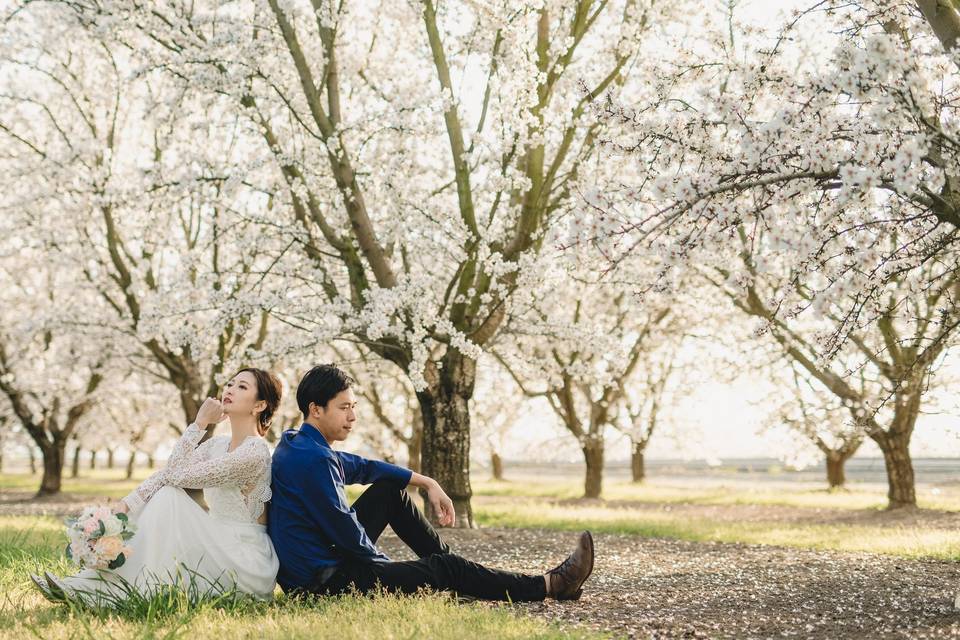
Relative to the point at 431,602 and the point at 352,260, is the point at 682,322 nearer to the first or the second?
the point at 352,260

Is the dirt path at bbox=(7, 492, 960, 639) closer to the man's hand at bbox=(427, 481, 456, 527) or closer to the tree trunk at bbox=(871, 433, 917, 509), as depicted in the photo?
the man's hand at bbox=(427, 481, 456, 527)

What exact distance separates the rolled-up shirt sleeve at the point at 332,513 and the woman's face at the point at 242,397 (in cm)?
65

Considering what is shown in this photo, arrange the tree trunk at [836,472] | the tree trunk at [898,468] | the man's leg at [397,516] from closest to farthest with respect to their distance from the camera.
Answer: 1. the man's leg at [397,516]
2. the tree trunk at [898,468]
3. the tree trunk at [836,472]

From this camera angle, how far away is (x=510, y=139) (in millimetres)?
11539

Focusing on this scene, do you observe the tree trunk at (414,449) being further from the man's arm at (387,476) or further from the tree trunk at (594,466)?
the man's arm at (387,476)

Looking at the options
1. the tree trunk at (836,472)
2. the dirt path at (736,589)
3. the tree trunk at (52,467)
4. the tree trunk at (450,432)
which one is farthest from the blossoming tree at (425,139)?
the tree trunk at (836,472)

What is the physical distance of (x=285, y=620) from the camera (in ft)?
15.5

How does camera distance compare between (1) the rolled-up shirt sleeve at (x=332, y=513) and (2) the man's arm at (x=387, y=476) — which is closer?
(1) the rolled-up shirt sleeve at (x=332, y=513)

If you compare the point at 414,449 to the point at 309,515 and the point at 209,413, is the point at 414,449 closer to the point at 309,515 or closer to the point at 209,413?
the point at 209,413

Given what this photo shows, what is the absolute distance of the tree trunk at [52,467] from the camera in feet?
86.3

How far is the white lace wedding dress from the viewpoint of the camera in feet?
17.3

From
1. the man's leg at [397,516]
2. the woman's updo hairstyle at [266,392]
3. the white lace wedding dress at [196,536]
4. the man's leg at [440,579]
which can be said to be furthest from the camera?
the man's leg at [397,516]

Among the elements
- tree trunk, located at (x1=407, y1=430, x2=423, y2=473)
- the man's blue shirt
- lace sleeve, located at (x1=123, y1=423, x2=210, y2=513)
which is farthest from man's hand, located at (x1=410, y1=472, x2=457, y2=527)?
tree trunk, located at (x1=407, y1=430, x2=423, y2=473)

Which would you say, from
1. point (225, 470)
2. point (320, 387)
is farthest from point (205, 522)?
point (320, 387)
